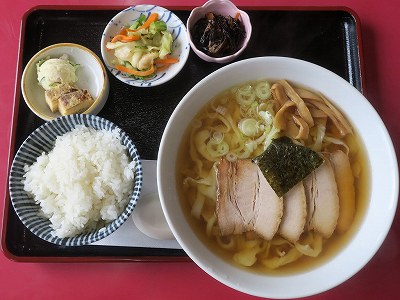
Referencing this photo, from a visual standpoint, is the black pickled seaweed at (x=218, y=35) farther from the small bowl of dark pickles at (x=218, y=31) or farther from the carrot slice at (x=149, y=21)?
the carrot slice at (x=149, y=21)

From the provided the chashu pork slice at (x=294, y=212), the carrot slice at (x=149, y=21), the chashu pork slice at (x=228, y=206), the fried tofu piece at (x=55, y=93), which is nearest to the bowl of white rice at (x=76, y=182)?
the fried tofu piece at (x=55, y=93)

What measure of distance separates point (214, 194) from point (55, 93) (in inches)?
34.2

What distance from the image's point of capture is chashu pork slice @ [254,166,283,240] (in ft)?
5.73

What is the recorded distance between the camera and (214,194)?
1845 mm

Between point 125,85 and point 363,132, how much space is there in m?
1.11

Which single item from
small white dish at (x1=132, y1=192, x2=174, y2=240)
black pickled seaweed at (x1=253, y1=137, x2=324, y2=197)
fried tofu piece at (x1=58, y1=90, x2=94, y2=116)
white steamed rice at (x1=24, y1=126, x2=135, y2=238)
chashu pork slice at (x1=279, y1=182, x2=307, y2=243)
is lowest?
small white dish at (x1=132, y1=192, x2=174, y2=240)

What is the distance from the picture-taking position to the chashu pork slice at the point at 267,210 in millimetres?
1746

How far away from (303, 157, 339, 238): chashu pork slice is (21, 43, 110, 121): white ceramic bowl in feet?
3.31

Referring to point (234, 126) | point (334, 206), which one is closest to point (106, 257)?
point (234, 126)

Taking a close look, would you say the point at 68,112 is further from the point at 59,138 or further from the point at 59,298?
the point at 59,298

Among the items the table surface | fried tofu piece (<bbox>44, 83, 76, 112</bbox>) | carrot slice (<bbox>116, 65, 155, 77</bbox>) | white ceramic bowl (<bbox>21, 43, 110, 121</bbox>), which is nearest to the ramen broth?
the table surface

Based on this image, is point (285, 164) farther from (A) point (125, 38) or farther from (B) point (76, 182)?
(A) point (125, 38)

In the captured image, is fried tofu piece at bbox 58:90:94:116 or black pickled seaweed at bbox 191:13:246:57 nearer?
fried tofu piece at bbox 58:90:94:116

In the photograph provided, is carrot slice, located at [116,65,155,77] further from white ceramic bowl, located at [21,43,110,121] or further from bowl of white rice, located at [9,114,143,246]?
bowl of white rice, located at [9,114,143,246]
